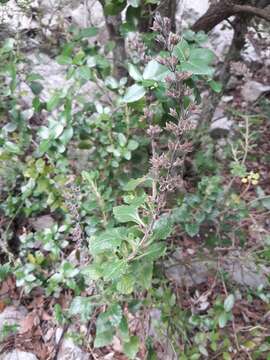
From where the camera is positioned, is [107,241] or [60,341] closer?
[107,241]

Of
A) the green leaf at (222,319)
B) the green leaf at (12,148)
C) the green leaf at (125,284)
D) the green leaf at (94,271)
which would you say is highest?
the green leaf at (125,284)

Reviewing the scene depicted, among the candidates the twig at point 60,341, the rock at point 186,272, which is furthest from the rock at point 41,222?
the rock at point 186,272

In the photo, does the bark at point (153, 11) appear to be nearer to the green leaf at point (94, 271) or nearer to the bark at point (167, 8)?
the bark at point (167, 8)

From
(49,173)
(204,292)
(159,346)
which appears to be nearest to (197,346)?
(159,346)

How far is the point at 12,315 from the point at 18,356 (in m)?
0.20

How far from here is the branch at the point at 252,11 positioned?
1.79 metres

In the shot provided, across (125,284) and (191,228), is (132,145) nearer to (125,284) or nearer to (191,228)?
(191,228)

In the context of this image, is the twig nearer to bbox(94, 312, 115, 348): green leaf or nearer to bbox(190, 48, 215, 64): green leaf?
bbox(94, 312, 115, 348): green leaf

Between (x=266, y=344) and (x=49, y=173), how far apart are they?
1163mm

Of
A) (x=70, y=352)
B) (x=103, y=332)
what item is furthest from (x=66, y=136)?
(x=70, y=352)

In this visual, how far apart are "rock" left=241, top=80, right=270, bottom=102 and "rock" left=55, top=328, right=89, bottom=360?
2377mm

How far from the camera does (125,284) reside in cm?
116

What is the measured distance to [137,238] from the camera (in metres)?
1.18

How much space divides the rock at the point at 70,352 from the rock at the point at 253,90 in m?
2.38
